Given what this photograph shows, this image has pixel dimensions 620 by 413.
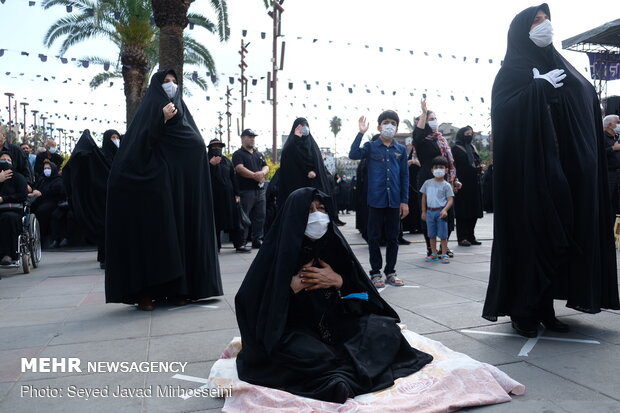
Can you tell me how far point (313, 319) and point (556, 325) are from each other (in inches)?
80.3

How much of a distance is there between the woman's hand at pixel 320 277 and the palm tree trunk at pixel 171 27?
9940 mm

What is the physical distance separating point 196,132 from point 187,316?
1.98m

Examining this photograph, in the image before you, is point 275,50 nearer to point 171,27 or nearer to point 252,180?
point 171,27

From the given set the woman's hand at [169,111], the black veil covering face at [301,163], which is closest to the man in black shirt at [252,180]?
the black veil covering face at [301,163]

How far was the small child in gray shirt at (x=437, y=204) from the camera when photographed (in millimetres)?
8078

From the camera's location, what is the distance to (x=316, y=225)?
10.8 feet

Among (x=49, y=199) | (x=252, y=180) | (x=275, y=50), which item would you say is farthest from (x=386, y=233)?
(x=275, y=50)

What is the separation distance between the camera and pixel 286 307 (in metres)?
3.11

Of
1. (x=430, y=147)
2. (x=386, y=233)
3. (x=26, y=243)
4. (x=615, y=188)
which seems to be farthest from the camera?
(x=615, y=188)

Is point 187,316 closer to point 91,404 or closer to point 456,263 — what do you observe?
point 91,404

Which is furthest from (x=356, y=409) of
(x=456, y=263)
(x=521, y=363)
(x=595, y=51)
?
(x=595, y=51)

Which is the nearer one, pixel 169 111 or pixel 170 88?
pixel 169 111

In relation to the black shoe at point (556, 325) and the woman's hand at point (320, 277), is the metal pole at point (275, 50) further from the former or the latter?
the woman's hand at point (320, 277)

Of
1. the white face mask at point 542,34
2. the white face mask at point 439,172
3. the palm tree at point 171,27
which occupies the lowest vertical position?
the white face mask at point 439,172
